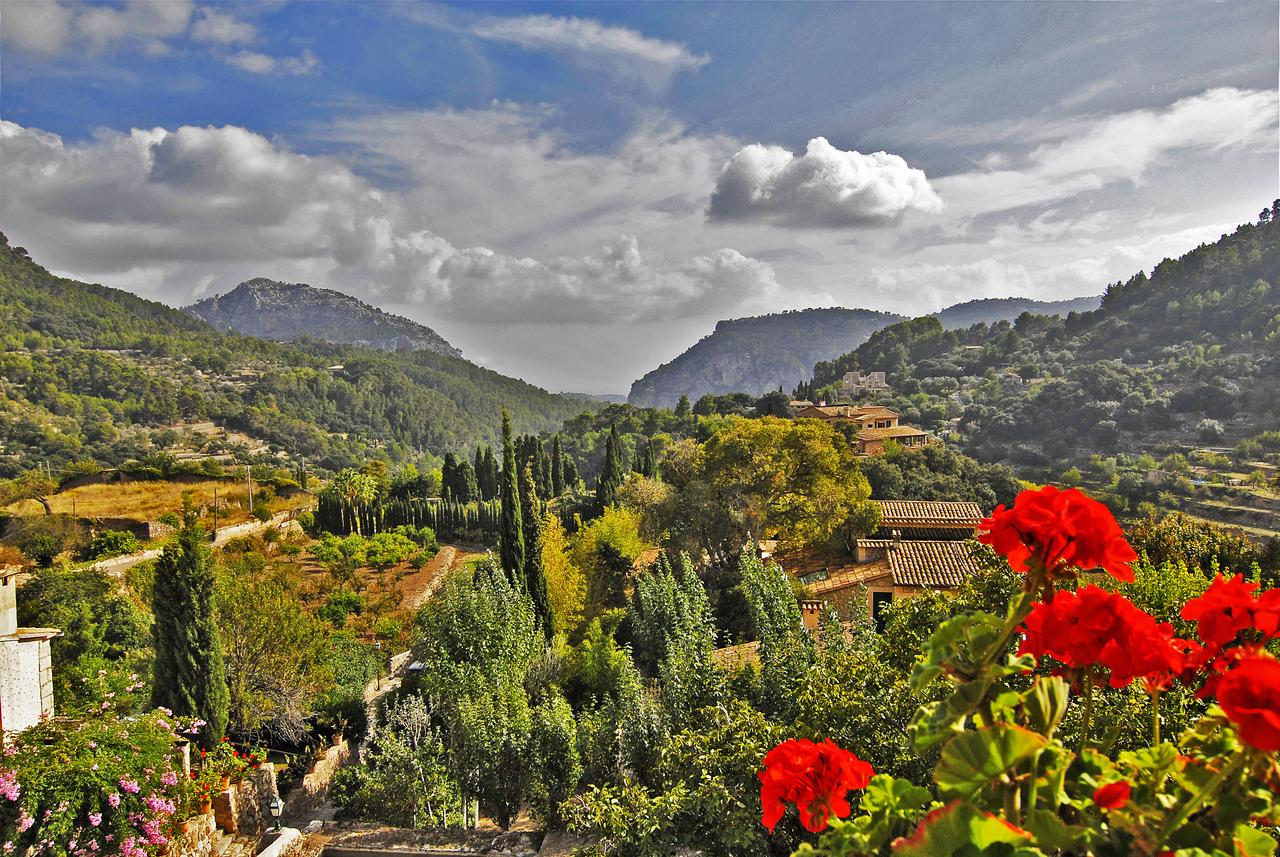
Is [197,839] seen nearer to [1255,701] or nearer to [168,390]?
[1255,701]

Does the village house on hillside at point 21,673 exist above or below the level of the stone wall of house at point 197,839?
above

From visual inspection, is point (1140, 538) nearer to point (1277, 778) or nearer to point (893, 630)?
point (893, 630)

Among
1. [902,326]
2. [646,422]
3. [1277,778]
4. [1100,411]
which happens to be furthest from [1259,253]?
[1277,778]

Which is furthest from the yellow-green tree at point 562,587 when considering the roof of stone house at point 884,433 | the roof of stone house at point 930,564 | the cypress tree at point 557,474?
the roof of stone house at point 884,433

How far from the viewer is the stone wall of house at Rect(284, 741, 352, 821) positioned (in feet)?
30.7

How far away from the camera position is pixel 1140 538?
40.7 feet

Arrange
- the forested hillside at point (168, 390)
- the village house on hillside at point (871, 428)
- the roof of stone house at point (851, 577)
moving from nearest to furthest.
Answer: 1. the roof of stone house at point (851, 577)
2. the village house on hillside at point (871, 428)
3. the forested hillside at point (168, 390)

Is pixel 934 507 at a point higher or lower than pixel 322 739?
higher

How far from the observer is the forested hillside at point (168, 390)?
63.2m

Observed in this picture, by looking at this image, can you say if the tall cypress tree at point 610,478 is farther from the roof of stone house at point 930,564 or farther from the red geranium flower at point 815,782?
the red geranium flower at point 815,782

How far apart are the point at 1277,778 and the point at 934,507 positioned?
2120 cm

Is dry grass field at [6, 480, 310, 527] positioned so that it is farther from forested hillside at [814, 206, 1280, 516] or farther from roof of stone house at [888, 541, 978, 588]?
forested hillside at [814, 206, 1280, 516]

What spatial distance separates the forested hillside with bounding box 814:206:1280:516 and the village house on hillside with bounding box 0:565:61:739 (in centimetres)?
4836

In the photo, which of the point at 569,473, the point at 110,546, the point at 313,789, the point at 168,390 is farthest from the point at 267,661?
the point at 168,390
